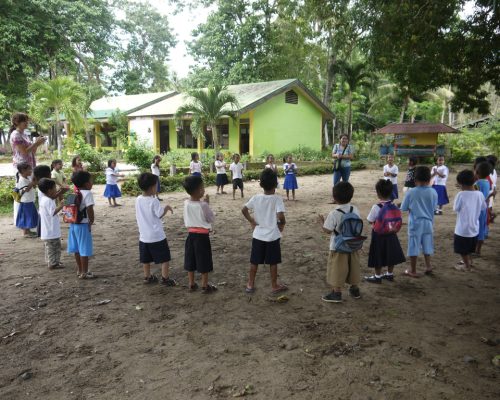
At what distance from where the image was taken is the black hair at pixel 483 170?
5.44 m

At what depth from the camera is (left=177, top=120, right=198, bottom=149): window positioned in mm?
23242

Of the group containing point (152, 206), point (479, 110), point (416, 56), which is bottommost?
point (152, 206)

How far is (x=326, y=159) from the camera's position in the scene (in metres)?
21.2

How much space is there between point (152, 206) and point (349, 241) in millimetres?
2089

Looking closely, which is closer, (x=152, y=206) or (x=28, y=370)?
(x=28, y=370)

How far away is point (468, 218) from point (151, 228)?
372cm

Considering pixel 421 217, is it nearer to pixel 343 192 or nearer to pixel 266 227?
pixel 343 192

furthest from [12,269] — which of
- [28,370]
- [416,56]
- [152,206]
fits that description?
[416,56]

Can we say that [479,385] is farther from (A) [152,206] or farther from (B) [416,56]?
(B) [416,56]

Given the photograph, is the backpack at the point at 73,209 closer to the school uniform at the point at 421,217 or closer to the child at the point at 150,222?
the child at the point at 150,222

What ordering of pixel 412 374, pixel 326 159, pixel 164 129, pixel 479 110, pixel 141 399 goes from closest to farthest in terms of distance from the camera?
pixel 141 399 < pixel 412 374 < pixel 479 110 < pixel 326 159 < pixel 164 129

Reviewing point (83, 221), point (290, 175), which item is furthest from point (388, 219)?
point (290, 175)

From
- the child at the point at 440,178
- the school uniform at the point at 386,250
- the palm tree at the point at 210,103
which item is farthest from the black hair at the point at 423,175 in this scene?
the palm tree at the point at 210,103

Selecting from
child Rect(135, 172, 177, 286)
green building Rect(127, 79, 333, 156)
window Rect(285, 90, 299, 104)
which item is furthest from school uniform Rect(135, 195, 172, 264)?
window Rect(285, 90, 299, 104)
